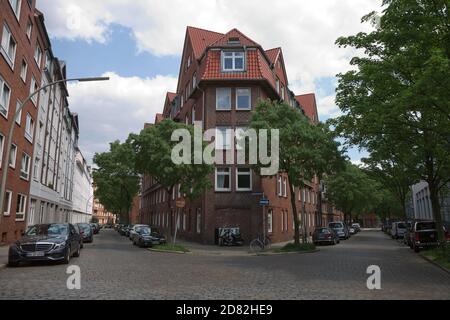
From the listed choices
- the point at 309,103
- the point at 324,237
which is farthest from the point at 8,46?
the point at 309,103

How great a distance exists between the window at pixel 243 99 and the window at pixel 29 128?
15890 millimetres

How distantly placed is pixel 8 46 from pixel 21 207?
11.1m

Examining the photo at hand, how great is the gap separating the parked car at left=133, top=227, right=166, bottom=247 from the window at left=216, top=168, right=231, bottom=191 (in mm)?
5633

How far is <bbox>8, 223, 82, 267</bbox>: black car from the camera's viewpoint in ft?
45.2

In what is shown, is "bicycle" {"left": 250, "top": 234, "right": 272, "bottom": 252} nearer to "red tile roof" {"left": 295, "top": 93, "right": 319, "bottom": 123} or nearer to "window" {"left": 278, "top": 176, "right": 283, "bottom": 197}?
"window" {"left": 278, "top": 176, "right": 283, "bottom": 197}

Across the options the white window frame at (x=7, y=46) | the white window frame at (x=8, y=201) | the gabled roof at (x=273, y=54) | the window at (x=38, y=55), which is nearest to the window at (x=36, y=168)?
the white window frame at (x=8, y=201)

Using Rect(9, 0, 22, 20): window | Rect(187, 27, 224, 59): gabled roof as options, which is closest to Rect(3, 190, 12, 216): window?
Rect(9, 0, 22, 20): window

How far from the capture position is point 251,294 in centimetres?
892

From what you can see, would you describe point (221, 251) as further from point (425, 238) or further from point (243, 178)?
point (425, 238)

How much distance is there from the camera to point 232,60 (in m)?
32.0

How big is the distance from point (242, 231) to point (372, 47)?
56.1ft
